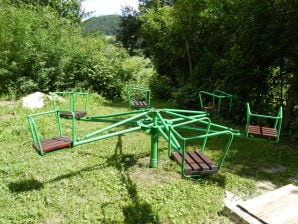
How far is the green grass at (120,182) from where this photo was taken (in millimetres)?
3928

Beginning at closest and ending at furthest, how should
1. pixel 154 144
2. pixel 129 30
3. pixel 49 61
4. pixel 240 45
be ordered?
pixel 154 144 → pixel 240 45 → pixel 49 61 → pixel 129 30

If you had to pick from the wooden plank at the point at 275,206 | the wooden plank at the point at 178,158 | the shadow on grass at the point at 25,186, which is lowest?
the shadow on grass at the point at 25,186

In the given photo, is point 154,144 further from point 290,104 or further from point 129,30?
point 129,30

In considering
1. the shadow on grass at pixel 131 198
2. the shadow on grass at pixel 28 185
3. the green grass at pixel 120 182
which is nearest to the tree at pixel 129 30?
the green grass at pixel 120 182

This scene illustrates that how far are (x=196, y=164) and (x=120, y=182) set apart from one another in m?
1.51

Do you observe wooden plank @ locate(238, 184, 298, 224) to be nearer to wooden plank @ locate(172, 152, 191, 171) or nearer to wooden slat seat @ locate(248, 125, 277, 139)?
wooden slat seat @ locate(248, 125, 277, 139)

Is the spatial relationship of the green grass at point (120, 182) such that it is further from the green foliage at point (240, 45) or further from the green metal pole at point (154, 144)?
the green foliage at point (240, 45)

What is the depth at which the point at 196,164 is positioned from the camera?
12.5ft

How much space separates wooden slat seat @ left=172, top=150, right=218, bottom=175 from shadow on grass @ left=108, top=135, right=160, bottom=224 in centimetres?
81

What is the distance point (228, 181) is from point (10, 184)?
3.52 m

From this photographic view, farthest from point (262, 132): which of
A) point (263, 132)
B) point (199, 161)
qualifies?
point (199, 161)

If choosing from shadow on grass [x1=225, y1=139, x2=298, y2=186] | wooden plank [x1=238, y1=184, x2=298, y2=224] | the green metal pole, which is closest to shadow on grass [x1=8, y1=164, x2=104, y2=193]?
the green metal pole

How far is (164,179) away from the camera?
4883mm

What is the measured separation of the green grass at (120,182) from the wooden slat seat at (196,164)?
0.67m
